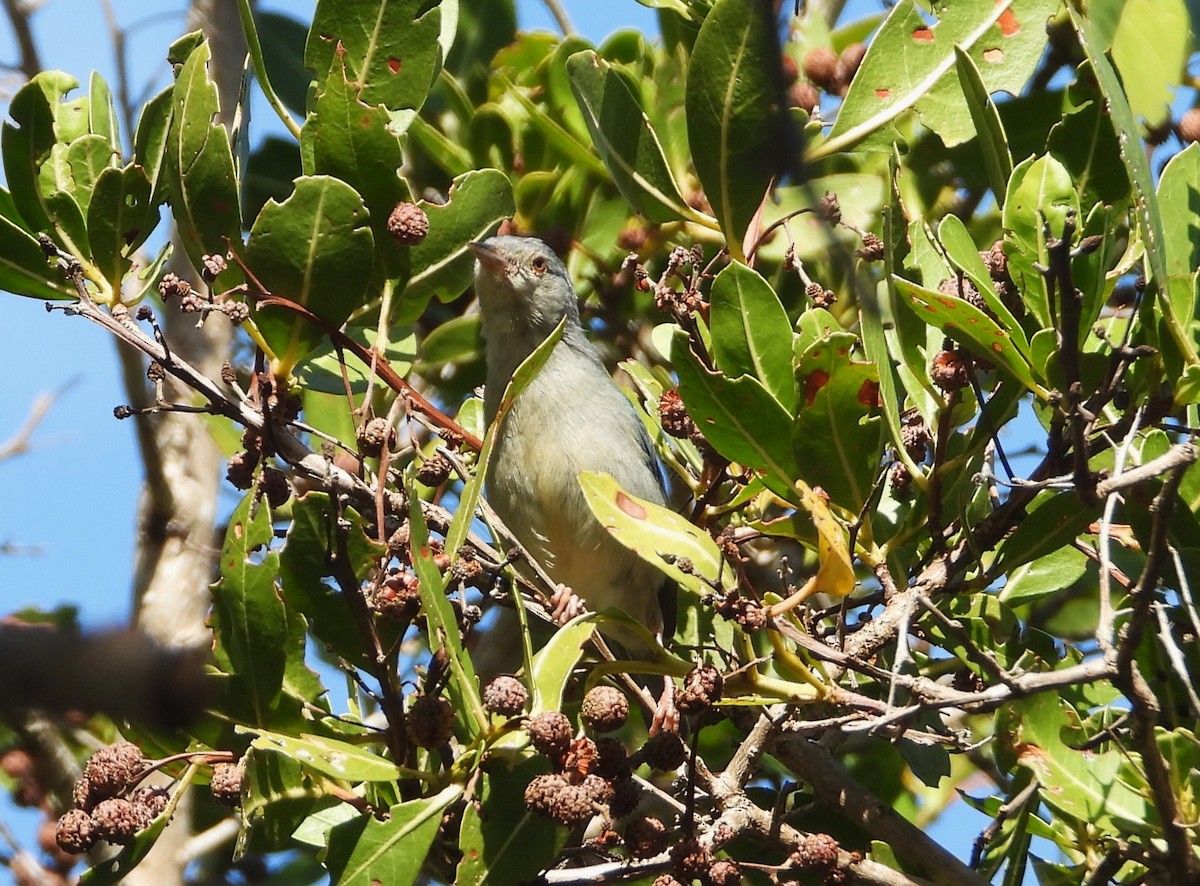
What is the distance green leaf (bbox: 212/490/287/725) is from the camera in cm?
252

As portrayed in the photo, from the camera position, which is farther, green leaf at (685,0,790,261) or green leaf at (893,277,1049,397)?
green leaf at (685,0,790,261)

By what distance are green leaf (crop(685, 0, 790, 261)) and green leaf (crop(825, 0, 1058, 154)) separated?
0.37m

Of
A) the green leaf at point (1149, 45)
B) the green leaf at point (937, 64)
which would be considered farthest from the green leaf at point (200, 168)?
the green leaf at point (1149, 45)

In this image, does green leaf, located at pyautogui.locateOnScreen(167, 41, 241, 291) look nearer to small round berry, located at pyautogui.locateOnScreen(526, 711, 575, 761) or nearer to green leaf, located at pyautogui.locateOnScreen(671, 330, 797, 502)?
green leaf, located at pyautogui.locateOnScreen(671, 330, 797, 502)

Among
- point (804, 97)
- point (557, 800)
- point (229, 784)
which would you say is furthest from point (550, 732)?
point (804, 97)

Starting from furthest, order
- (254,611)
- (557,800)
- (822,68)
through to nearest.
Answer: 1. (822,68)
2. (254,611)
3. (557,800)

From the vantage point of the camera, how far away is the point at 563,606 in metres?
3.31

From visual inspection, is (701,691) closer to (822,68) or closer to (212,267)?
(212,267)

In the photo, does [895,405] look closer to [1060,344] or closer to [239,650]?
[1060,344]

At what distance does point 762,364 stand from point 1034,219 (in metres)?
0.60

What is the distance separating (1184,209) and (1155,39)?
1.15 ft

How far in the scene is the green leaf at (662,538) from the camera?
7.73 ft

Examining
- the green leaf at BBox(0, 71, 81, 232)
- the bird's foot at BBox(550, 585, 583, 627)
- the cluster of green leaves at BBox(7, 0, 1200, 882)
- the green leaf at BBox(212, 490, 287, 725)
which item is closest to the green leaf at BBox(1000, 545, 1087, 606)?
the cluster of green leaves at BBox(7, 0, 1200, 882)

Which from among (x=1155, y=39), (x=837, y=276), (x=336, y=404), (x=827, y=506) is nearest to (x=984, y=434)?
(x=827, y=506)
